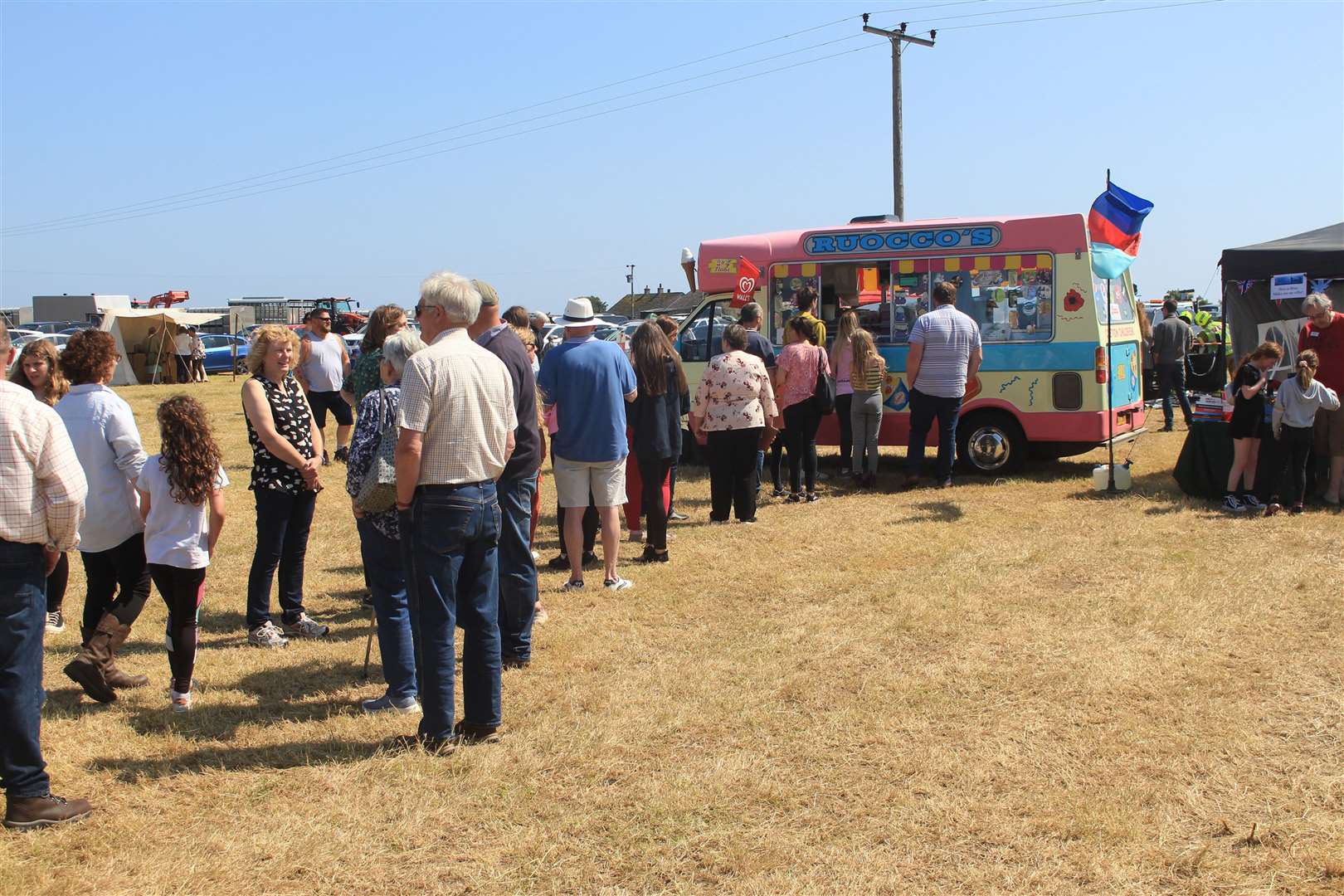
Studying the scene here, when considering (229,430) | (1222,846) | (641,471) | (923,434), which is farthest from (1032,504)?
(229,430)

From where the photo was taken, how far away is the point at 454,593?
442cm

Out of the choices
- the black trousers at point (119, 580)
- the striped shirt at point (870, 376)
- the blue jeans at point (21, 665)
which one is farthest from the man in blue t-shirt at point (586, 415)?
the striped shirt at point (870, 376)

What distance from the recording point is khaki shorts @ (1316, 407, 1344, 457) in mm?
8969

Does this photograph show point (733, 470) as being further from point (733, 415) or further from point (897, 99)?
point (897, 99)

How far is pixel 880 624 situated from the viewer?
632 cm

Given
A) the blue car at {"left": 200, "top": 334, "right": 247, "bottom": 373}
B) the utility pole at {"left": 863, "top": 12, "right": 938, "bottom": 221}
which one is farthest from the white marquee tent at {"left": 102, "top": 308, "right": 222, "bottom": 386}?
the utility pole at {"left": 863, "top": 12, "right": 938, "bottom": 221}

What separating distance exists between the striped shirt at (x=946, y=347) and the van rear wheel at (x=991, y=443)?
2.77ft

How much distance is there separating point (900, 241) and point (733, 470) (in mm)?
3477

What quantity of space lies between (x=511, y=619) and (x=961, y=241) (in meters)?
6.87

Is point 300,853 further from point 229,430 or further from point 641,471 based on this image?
point 229,430

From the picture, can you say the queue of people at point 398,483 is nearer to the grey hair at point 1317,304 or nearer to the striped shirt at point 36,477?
the striped shirt at point 36,477

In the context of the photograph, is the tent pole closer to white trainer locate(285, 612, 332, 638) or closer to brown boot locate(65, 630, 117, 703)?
white trainer locate(285, 612, 332, 638)

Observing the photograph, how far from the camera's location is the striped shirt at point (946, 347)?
10164mm

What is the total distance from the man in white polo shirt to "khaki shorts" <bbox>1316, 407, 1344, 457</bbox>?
273cm
